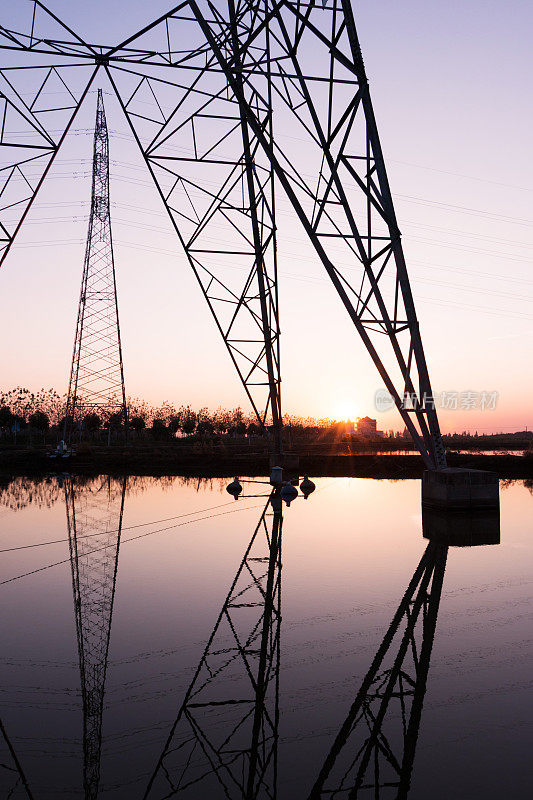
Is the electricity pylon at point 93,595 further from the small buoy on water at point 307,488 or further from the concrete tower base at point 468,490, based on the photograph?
the concrete tower base at point 468,490

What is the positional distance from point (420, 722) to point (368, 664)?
1.50m

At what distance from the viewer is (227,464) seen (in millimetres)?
43281

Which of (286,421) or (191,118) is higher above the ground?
(191,118)

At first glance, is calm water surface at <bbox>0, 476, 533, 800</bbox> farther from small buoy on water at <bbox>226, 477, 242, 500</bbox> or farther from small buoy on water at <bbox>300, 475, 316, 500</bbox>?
small buoy on water at <bbox>300, 475, 316, 500</bbox>

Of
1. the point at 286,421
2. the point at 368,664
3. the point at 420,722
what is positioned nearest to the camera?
the point at 420,722

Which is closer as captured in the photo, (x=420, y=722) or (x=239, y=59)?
(x=420, y=722)

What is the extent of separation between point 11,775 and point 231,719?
1698 millimetres

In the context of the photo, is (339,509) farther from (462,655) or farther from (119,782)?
(119,782)

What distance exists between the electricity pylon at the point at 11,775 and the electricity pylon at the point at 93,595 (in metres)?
0.39

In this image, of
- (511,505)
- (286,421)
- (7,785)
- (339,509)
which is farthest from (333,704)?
(286,421)

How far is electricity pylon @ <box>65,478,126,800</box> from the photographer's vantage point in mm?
5624

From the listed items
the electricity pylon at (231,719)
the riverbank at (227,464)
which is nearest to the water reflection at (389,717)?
the electricity pylon at (231,719)

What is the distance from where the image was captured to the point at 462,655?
7664mm

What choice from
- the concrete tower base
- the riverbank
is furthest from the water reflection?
the riverbank
